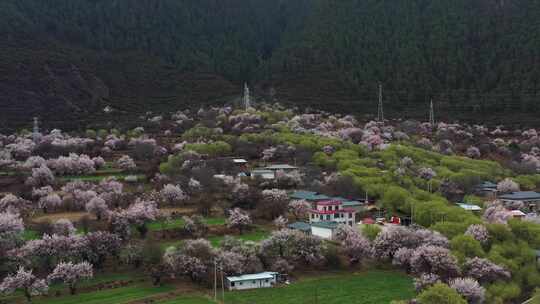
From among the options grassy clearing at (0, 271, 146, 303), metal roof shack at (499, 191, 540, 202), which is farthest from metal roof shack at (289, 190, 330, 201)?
grassy clearing at (0, 271, 146, 303)

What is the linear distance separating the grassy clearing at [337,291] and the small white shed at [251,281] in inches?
25.2

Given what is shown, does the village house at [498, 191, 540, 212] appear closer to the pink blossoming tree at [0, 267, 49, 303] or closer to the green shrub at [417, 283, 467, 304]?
the green shrub at [417, 283, 467, 304]

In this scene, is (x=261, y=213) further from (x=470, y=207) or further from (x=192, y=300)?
(x=192, y=300)

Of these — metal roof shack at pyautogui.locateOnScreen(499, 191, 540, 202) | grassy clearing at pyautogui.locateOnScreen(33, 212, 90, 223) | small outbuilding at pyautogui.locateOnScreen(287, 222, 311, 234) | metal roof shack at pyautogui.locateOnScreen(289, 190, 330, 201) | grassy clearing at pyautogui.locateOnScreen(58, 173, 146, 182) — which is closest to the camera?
small outbuilding at pyautogui.locateOnScreen(287, 222, 311, 234)

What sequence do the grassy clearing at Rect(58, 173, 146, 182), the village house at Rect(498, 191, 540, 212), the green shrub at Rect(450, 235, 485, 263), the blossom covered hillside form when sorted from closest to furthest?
the blossom covered hillside, the green shrub at Rect(450, 235, 485, 263), the village house at Rect(498, 191, 540, 212), the grassy clearing at Rect(58, 173, 146, 182)

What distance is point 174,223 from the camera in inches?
1742

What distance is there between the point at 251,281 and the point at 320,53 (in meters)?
95.5

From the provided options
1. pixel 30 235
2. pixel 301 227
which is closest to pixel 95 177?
pixel 30 235

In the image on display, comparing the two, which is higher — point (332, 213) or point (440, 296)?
point (332, 213)

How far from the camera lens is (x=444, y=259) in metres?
34.2

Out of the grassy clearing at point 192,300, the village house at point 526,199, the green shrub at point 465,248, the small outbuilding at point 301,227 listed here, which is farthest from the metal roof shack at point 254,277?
the village house at point 526,199

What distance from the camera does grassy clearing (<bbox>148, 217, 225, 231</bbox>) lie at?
142ft

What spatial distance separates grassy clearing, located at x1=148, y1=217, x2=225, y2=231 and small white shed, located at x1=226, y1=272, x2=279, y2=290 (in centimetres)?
989

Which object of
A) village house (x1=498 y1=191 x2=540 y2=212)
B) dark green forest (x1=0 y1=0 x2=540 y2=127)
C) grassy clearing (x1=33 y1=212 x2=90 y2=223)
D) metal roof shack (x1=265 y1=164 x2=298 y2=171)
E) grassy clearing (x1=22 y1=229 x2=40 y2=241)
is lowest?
village house (x1=498 y1=191 x2=540 y2=212)
